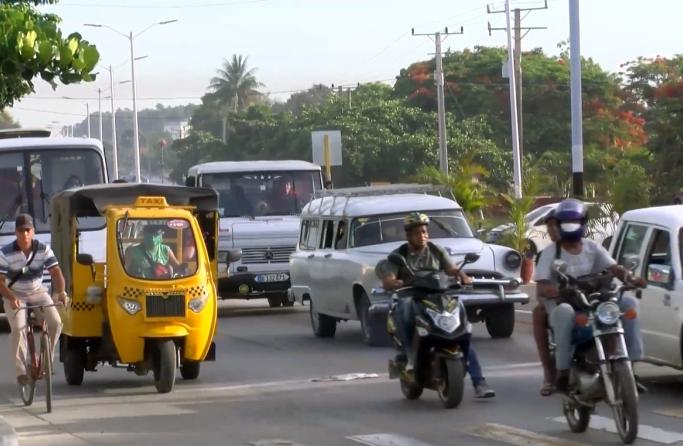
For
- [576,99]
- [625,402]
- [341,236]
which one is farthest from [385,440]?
[576,99]

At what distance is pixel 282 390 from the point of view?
14812mm

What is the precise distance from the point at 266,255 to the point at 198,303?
1072cm

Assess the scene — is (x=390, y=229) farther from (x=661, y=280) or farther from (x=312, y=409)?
(x=661, y=280)

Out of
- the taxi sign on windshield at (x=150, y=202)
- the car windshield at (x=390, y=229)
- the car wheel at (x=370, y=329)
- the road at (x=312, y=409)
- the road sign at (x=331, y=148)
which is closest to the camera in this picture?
the road at (x=312, y=409)

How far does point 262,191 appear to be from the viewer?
87.1 ft

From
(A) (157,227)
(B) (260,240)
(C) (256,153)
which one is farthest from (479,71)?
(A) (157,227)

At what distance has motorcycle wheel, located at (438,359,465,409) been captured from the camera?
1265 centimetres

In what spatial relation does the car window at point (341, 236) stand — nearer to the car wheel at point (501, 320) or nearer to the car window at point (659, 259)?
the car wheel at point (501, 320)

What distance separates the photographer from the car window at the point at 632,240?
44.5ft

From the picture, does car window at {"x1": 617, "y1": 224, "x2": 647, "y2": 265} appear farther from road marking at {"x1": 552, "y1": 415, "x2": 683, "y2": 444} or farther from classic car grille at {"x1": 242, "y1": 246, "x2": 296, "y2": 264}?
classic car grille at {"x1": 242, "y1": 246, "x2": 296, "y2": 264}

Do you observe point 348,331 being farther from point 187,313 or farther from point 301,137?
point 301,137

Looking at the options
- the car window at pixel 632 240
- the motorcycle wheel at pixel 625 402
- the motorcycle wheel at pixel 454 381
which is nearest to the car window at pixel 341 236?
the car window at pixel 632 240

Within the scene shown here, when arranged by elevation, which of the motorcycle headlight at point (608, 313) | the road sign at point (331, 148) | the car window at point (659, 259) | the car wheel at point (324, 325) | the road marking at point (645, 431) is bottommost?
the car wheel at point (324, 325)

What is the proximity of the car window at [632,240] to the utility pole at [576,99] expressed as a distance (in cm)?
1675
